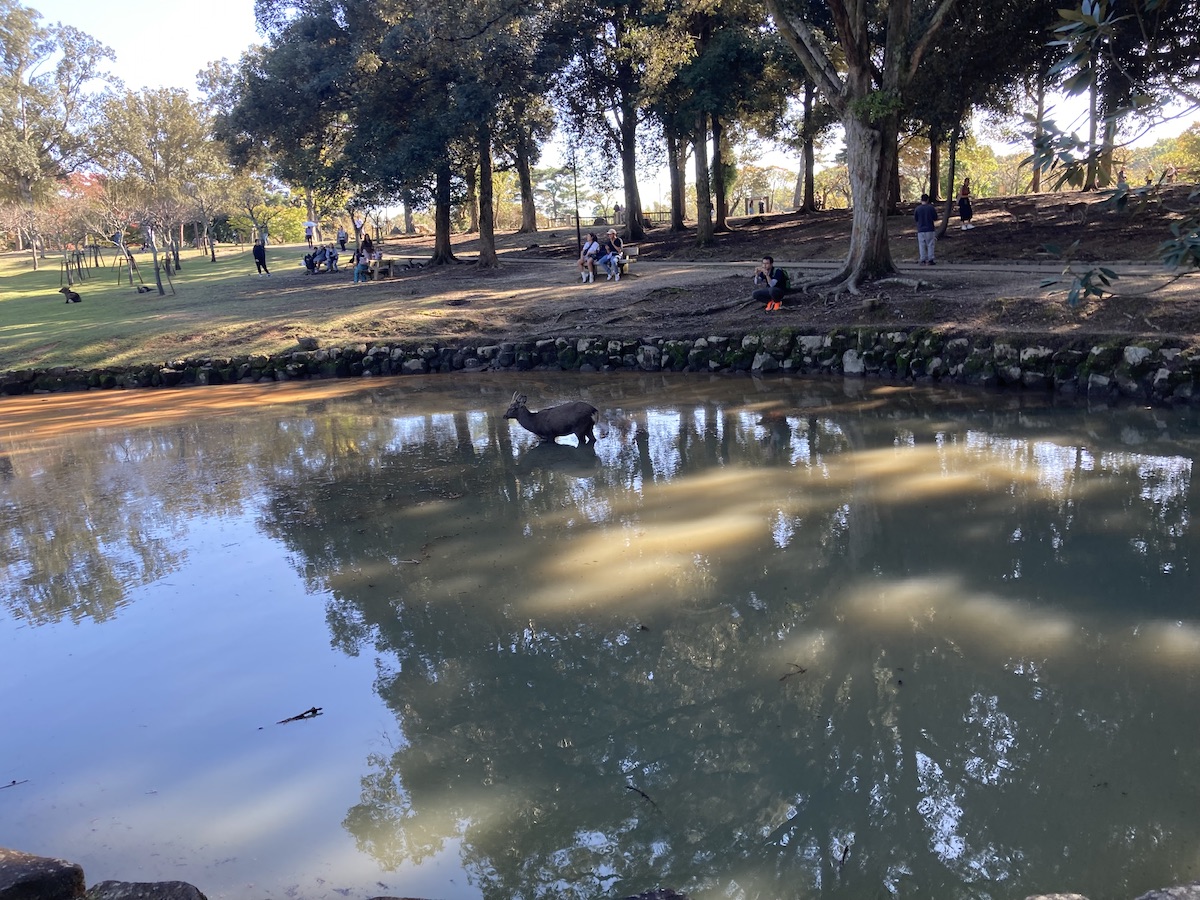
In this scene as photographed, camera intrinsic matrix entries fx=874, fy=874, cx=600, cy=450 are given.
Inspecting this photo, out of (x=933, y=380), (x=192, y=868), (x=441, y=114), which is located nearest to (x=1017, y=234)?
(x=933, y=380)

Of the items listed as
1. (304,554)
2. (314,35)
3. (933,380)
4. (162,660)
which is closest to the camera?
(162,660)

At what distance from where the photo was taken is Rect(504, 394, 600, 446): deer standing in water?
9875 millimetres

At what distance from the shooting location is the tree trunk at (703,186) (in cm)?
2408

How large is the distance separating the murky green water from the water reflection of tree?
20 millimetres

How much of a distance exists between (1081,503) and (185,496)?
28.5ft

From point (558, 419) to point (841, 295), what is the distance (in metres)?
7.50

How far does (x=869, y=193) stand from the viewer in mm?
15234

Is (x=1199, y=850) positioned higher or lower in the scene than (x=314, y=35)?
lower

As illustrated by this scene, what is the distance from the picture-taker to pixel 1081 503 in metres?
7.39

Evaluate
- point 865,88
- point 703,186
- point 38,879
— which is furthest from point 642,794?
point 703,186

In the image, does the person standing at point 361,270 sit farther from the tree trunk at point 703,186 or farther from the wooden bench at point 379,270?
the tree trunk at point 703,186

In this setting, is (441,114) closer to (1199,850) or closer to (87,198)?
(1199,850)

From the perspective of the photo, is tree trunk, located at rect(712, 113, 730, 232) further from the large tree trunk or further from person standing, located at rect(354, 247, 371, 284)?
person standing, located at rect(354, 247, 371, 284)

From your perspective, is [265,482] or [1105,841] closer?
[1105,841]
